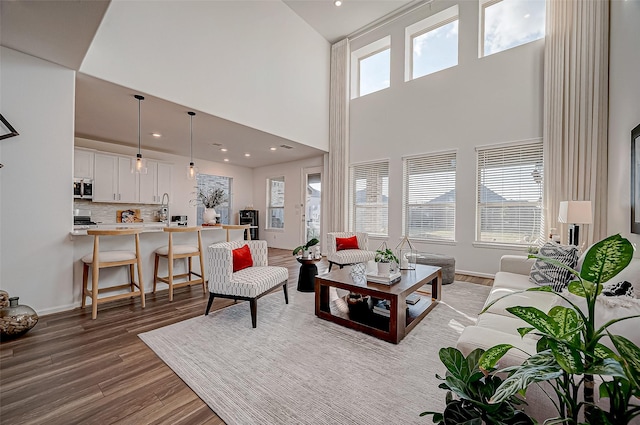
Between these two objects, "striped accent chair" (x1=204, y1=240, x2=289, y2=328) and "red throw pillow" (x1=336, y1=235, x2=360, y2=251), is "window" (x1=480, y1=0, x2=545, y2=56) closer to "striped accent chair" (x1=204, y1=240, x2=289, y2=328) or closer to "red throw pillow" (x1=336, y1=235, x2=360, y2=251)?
"red throw pillow" (x1=336, y1=235, x2=360, y2=251)

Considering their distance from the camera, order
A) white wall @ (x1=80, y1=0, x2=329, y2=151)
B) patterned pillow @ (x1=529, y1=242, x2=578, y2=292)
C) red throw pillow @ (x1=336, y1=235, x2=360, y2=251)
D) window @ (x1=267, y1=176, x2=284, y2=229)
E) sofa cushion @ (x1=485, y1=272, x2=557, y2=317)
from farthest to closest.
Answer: window @ (x1=267, y1=176, x2=284, y2=229)
red throw pillow @ (x1=336, y1=235, x2=360, y2=251)
white wall @ (x1=80, y1=0, x2=329, y2=151)
patterned pillow @ (x1=529, y1=242, x2=578, y2=292)
sofa cushion @ (x1=485, y1=272, x2=557, y2=317)

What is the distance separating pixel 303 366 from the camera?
1.95m

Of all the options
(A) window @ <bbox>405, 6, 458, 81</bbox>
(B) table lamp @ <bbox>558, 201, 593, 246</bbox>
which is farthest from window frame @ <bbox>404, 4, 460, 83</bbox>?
(B) table lamp @ <bbox>558, 201, 593, 246</bbox>

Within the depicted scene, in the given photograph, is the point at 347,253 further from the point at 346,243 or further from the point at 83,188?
the point at 83,188

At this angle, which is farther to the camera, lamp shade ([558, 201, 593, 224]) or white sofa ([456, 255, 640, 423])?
lamp shade ([558, 201, 593, 224])

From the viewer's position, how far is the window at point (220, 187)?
24.9 ft

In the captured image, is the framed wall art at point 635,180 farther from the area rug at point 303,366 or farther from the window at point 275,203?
the window at point 275,203

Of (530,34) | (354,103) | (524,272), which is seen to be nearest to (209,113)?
(354,103)

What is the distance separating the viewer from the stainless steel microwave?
206 inches

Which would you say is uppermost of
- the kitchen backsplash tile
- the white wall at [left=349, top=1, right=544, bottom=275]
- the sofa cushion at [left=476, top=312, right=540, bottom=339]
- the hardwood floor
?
the white wall at [left=349, top=1, right=544, bottom=275]

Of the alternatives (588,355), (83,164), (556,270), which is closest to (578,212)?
(556,270)

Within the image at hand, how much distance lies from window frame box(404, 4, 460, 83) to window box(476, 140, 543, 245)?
1997mm

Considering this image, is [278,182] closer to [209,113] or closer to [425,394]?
[209,113]

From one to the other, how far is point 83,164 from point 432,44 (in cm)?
734
